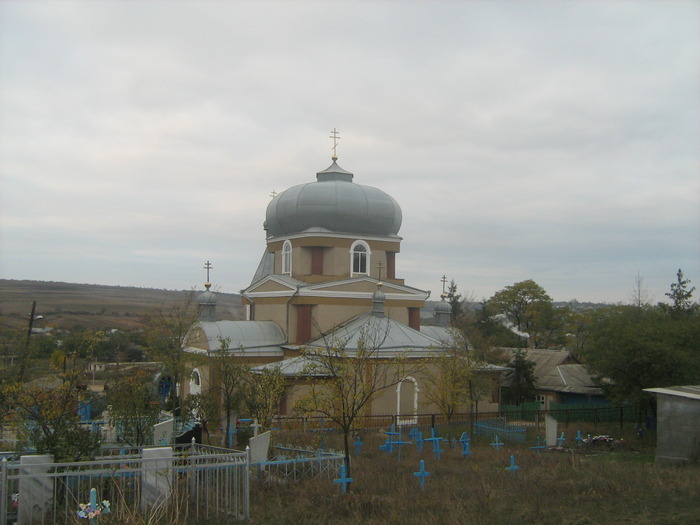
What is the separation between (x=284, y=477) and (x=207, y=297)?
824 inches

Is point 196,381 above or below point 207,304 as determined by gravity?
below

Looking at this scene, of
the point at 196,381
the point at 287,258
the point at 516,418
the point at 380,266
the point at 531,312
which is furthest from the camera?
the point at 531,312

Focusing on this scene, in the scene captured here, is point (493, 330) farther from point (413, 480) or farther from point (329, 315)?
point (413, 480)

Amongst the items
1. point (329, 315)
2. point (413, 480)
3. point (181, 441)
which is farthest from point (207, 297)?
point (413, 480)

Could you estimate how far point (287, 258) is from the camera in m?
31.7

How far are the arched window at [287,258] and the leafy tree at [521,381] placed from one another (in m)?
11.2

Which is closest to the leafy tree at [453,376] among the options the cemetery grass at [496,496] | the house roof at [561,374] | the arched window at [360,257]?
the cemetery grass at [496,496]

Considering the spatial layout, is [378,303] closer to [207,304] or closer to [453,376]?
[453,376]

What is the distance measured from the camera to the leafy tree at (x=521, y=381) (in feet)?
109

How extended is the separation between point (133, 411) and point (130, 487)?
5385 mm

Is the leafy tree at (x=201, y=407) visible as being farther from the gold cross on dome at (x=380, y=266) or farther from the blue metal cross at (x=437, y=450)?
the gold cross on dome at (x=380, y=266)

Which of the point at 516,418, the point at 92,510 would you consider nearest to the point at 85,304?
the point at 516,418

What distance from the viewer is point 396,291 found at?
3072 centimetres

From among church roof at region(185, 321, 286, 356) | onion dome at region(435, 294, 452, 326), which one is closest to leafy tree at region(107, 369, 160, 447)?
church roof at region(185, 321, 286, 356)
